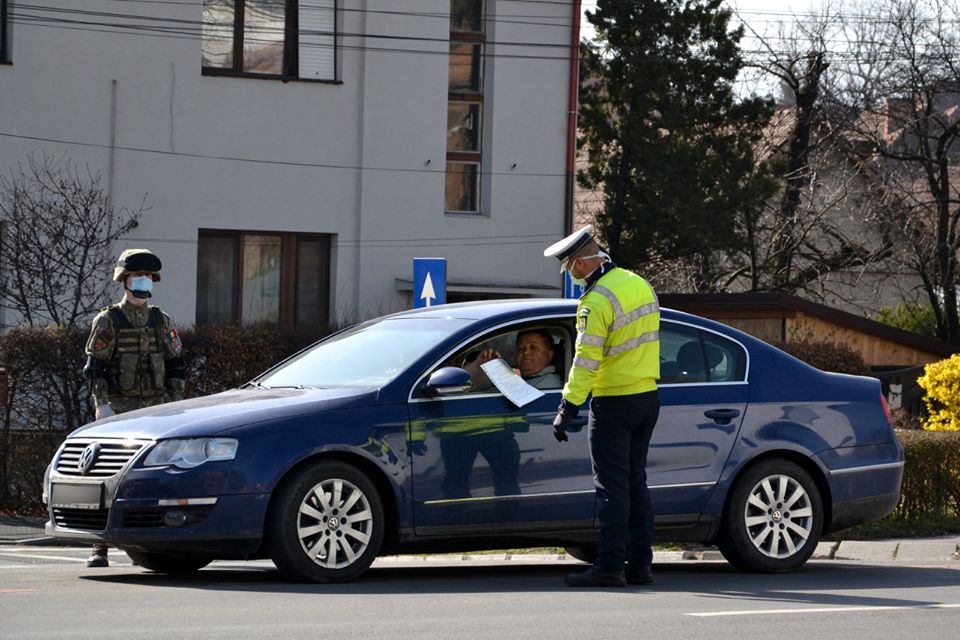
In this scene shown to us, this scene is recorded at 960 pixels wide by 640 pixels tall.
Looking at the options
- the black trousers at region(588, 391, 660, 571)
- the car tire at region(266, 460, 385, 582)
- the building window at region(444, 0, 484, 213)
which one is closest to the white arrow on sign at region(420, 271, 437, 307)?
the black trousers at region(588, 391, 660, 571)

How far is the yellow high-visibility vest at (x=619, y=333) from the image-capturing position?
8930mm

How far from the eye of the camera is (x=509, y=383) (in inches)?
367

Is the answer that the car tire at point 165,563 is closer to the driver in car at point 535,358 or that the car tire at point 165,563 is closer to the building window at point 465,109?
the driver in car at point 535,358

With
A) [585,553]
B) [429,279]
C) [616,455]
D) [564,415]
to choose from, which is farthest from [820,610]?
[429,279]

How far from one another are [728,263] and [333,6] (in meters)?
15.3

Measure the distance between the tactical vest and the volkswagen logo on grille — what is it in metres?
1.84

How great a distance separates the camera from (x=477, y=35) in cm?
2773

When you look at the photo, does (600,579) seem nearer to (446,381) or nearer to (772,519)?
(446,381)

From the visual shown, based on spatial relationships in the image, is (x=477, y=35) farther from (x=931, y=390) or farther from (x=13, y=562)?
(x=13, y=562)

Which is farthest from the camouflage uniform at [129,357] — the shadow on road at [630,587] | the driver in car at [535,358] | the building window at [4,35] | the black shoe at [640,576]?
the building window at [4,35]

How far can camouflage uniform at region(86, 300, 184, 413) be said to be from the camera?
35.5ft

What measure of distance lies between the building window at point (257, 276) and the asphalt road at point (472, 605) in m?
15.5

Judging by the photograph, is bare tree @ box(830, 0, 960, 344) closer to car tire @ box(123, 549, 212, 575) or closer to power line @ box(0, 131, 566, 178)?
power line @ box(0, 131, 566, 178)

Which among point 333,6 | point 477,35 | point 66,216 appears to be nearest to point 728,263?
point 477,35
